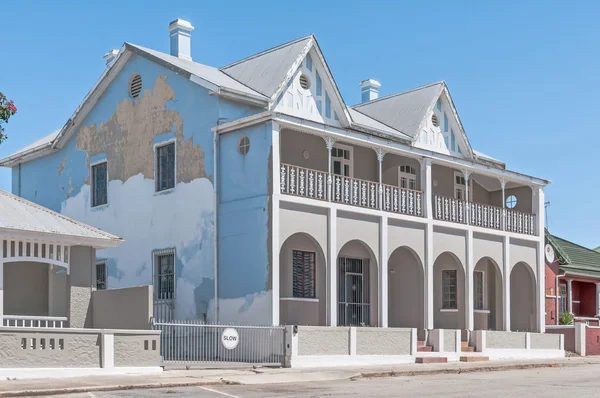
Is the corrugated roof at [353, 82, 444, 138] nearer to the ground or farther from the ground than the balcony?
farther from the ground

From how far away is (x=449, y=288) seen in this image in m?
31.0

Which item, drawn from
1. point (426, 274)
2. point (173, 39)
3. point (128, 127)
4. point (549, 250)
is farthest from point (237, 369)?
point (549, 250)

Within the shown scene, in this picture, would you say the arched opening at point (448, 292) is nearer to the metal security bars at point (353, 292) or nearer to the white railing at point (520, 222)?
the white railing at point (520, 222)

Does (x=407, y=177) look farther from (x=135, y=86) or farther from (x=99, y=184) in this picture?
(x=99, y=184)

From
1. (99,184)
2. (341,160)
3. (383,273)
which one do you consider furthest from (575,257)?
(99,184)

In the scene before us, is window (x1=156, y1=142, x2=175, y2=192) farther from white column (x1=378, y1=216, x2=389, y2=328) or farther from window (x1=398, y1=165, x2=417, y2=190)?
window (x1=398, y1=165, x2=417, y2=190)

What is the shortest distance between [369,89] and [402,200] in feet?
30.0

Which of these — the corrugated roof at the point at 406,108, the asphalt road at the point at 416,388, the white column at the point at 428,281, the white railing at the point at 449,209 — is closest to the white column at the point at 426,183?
the white column at the point at 428,281

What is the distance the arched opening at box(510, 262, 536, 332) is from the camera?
3269 cm

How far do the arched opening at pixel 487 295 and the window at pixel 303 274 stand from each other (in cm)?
793

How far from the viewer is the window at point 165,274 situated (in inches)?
1034

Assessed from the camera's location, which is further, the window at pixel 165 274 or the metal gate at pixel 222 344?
the window at pixel 165 274

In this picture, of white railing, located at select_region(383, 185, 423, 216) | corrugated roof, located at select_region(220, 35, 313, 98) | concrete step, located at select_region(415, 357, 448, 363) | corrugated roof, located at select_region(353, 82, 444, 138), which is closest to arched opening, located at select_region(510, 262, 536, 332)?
white railing, located at select_region(383, 185, 423, 216)

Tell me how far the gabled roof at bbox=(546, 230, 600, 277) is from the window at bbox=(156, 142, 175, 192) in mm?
18439
